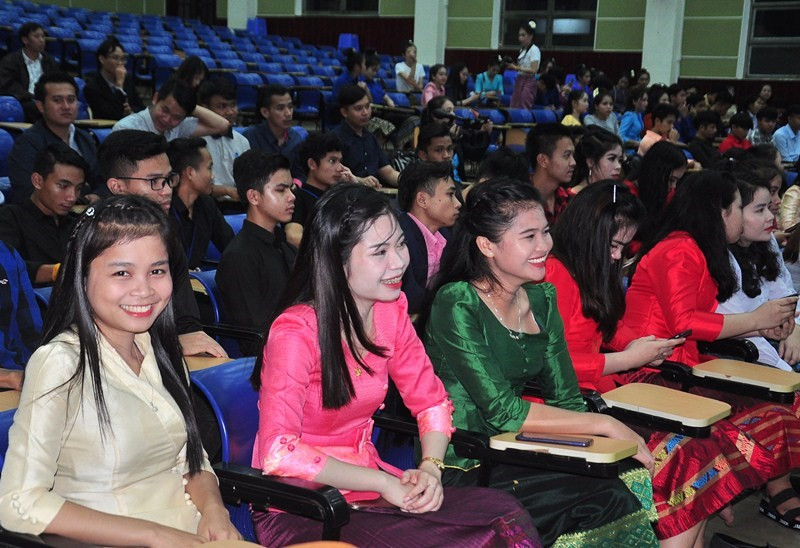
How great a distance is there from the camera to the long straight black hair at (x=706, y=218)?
2.88 meters

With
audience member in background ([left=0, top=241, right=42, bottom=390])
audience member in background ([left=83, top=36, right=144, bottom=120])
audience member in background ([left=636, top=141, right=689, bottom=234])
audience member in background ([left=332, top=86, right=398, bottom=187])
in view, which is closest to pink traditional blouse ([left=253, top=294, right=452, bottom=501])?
audience member in background ([left=0, top=241, right=42, bottom=390])

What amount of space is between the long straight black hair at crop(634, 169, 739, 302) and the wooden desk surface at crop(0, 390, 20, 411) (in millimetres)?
2031

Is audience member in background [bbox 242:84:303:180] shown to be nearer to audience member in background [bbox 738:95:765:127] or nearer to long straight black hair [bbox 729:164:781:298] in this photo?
long straight black hair [bbox 729:164:781:298]

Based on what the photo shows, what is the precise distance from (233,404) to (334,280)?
363mm

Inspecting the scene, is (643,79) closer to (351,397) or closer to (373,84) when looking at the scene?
(373,84)

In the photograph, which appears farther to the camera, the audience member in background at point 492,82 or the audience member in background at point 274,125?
the audience member in background at point 492,82

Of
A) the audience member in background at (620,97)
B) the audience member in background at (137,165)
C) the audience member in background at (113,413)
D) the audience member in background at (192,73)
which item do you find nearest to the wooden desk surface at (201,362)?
the audience member in background at (113,413)

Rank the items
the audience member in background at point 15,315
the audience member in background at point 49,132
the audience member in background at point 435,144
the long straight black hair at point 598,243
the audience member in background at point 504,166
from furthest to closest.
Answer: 1. the audience member in background at point 435,144
2. the audience member in background at point 504,166
3. the audience member in background at point 49,132
4. the long straight black hair at point 598,243
5. the audience member in background at point 15,315

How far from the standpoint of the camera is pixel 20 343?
7.68 feet

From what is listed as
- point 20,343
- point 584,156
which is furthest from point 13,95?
point 20,343

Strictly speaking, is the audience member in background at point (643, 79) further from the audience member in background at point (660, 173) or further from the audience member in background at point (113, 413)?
the audience member in background at point (113, 413)

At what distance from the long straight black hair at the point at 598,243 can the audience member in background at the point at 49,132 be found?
8.16 ft

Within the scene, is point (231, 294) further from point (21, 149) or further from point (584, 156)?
point (584, 156)

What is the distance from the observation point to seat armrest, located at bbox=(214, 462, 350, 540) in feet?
4.99
